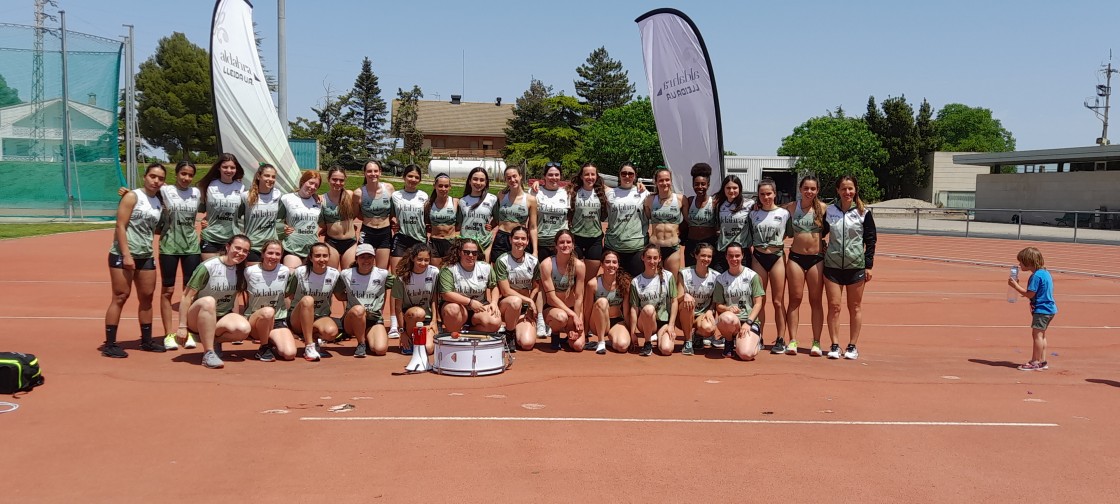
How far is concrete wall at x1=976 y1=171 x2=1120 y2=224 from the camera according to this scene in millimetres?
37531

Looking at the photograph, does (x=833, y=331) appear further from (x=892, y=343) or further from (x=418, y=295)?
(x=418, y=295)

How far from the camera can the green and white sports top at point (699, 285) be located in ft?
26.2

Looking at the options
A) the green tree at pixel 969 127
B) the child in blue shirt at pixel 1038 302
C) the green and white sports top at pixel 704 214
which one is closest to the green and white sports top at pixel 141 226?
the green and white sports top at pixel 704 214

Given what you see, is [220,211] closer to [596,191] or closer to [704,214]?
[596,191]

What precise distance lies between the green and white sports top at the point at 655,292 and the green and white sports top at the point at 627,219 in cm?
48

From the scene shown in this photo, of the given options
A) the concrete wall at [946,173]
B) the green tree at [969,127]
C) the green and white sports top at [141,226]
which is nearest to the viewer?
the green and white sports top at [141,226]

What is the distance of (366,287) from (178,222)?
1742mm

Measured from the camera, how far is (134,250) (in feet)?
23.7

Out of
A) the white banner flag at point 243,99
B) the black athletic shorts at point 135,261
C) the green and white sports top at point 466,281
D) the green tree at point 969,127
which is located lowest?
the green and white sports top at point 466,281

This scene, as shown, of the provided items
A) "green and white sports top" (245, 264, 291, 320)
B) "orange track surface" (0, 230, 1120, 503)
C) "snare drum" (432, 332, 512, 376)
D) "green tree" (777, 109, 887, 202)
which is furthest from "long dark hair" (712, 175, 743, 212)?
"green tree" (777, 109, 887, 202)

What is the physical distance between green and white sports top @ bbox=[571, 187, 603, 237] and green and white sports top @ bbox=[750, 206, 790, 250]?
1479mm

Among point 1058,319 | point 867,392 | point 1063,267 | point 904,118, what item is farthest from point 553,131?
point 867,392

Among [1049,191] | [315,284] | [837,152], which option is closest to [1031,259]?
[315,284]

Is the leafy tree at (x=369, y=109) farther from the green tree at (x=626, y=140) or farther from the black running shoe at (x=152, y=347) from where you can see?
the black running shoe at (x=152, y=347)
